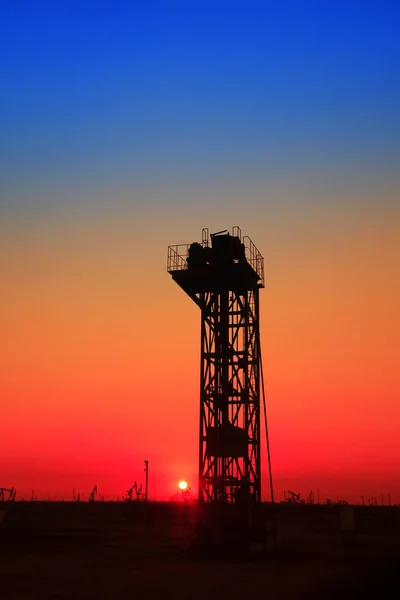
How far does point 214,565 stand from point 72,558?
26.0 feet

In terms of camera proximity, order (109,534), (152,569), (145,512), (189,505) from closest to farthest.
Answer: (152,569)
(109,534)
(145,512)
(189,505)

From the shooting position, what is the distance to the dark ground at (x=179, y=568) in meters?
23.4

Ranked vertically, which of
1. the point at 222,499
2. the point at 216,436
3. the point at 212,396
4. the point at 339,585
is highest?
the point at 212,396

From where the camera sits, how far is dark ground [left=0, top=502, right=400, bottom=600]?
2342 cm

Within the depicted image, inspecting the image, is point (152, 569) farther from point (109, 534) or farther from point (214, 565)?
point (109, 534)

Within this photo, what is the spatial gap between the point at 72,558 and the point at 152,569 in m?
6.97

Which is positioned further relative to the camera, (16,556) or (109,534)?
(109,534)

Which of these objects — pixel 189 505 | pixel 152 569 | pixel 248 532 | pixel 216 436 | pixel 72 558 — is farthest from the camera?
pixel 189 505

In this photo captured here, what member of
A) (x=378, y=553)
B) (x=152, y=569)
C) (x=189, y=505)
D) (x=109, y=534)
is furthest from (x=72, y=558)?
(x=189, y=505)

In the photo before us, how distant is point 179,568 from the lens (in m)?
30.2

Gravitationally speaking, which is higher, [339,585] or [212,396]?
[212,396]

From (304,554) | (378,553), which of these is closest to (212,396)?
(304,554)

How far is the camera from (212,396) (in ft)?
141

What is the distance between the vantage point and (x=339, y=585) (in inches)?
974
